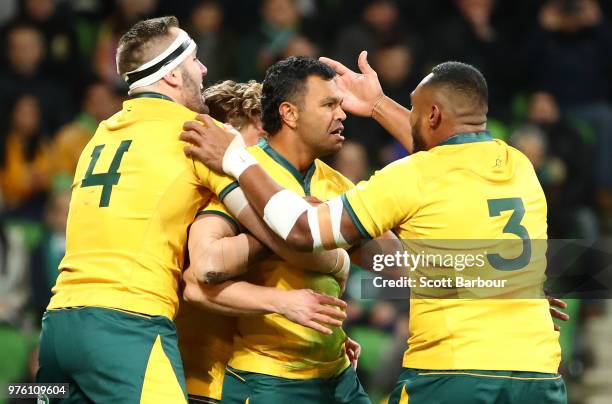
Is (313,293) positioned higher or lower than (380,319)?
higher

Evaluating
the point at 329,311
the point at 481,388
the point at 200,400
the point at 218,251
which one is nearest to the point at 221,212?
the point at 218,251

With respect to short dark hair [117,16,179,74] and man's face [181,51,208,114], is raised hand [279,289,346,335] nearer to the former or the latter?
man's face [181,51,208,114]

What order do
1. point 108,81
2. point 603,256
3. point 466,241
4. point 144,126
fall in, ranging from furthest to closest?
point 108,81 < point 603,256 < point 144,126 < point 466,241

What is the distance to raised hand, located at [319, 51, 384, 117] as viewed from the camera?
5270mm

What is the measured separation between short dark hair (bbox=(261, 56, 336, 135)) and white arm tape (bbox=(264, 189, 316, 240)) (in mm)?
573

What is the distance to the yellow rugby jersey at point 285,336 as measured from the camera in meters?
4.54

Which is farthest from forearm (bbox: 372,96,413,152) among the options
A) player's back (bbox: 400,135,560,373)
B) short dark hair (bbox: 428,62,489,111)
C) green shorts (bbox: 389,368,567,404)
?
green shorts (bbox: 389,368,567,404)

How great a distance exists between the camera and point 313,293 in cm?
432

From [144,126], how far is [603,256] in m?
5.46

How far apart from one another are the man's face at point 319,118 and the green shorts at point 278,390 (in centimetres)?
105

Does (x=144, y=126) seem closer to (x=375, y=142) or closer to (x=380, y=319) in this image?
(x=380, y=319)

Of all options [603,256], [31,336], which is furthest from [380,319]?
[31,336]

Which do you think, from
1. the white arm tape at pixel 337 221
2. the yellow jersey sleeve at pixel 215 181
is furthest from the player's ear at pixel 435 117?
the yellow jersey sleeve at pixel 215 181

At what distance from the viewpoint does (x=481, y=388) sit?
4.09m
